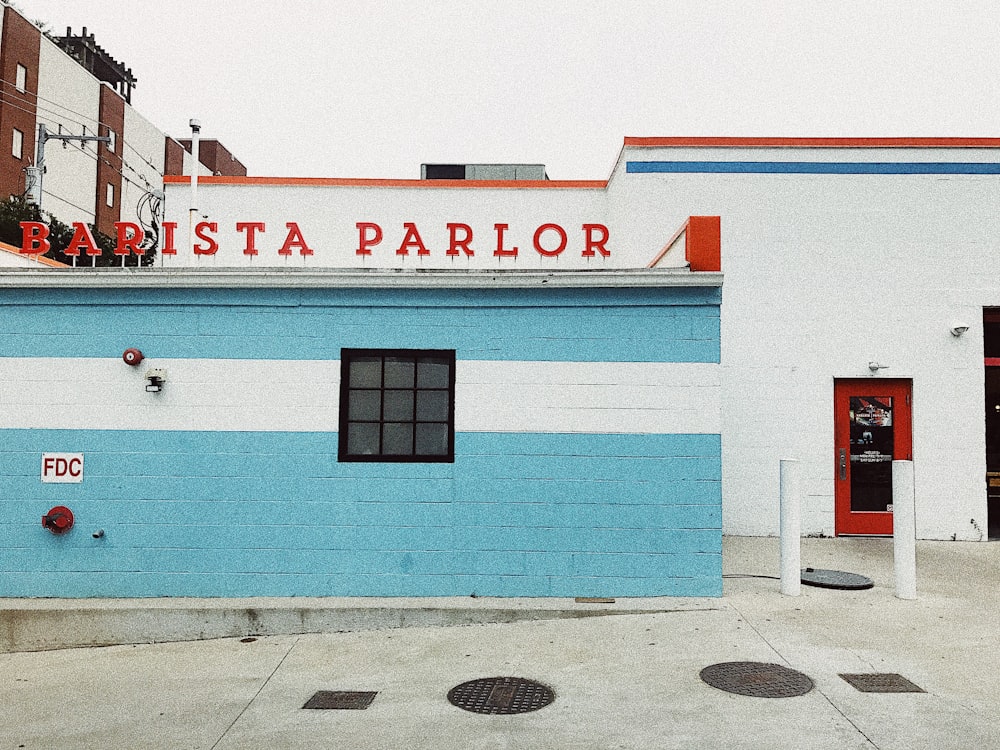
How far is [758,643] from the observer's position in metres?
6.53

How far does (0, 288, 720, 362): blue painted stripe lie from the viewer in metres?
7.99

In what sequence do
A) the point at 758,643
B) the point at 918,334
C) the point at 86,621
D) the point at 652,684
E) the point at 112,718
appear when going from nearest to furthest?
the point at 112,718, the point at 652,684, the point at 758,643, the point at 86,621, the point at 918,334

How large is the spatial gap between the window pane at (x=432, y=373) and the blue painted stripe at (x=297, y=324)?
18 cm

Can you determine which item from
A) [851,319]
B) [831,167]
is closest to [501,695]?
[851,319]

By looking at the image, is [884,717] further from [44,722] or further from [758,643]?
[44,722]

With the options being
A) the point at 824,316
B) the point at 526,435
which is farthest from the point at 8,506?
the point at 824,316

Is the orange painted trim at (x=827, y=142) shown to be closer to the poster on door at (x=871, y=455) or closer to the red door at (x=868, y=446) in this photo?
the red door at (x=868, y=446)

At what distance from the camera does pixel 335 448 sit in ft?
25.9

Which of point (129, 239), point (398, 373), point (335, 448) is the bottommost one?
point (335, 448)

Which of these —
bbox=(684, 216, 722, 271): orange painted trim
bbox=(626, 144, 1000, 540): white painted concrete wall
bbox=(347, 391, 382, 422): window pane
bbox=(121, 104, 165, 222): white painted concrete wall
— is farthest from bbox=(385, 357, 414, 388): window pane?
bbox=(121, 104, 165, 222): white painted concrete wall

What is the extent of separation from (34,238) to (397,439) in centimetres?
493

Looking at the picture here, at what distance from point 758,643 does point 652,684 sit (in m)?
1.29

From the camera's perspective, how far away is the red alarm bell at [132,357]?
310 inches

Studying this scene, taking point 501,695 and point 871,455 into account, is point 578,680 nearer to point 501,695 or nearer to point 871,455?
point 501,695
